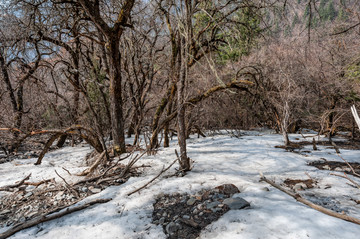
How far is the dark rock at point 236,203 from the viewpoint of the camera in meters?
2.49

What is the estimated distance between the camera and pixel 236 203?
2547 millimetres

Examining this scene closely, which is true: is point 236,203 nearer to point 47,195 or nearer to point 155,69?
A: point 47,195

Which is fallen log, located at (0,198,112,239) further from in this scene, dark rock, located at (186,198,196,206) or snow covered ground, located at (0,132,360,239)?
dark rock, located at (186,198,196,206)

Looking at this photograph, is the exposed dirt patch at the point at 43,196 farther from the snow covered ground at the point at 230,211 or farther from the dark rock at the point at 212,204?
the dark rock at the point at 212,204

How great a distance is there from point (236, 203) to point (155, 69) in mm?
6987

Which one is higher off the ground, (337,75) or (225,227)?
(337,75)

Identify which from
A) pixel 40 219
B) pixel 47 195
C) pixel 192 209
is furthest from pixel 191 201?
pixel 47 195

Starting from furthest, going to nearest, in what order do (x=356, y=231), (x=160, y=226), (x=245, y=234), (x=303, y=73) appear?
(x=303, y=73) → (x=160, y=226) → (x=245, y=234) → (x=356, y=231)

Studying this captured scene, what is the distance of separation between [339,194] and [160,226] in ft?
9.02

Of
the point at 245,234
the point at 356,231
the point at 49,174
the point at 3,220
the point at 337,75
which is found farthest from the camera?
the point at 337,75

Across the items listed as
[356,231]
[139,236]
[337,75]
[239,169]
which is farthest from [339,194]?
[337,75]

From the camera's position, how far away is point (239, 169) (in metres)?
4.29

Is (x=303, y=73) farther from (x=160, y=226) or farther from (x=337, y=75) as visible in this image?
(x=160, y=226)

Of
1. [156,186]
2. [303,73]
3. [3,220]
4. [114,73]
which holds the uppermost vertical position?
[303,73]
